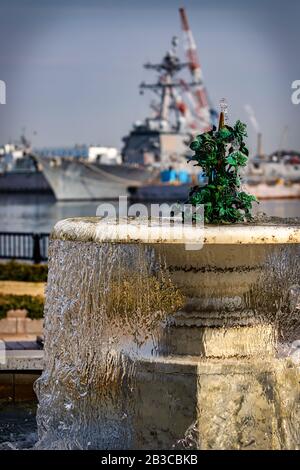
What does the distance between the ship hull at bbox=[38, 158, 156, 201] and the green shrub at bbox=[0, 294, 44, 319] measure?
288 feet

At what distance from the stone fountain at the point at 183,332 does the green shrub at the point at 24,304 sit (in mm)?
5364

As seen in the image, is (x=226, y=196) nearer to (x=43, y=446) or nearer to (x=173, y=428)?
(x=173, y=428)

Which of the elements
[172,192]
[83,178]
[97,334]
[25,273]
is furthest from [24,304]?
[83,178]

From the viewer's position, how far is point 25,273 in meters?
15.1

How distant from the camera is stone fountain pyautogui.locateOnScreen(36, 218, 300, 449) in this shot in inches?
252

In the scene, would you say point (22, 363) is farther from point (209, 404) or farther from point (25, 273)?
point (25, 273)

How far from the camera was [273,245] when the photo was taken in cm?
643

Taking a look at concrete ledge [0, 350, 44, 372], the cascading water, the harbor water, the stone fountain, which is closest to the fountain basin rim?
the stone fountain

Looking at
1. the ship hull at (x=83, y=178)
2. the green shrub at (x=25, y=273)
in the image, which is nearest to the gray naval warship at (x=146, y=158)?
the ship hull at (x=83, y=178)

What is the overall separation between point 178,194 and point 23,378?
90.9 m

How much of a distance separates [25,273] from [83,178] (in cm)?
8719

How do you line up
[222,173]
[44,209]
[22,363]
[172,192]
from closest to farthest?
[222,173] < [22,363] < [44,209] < [172,192]

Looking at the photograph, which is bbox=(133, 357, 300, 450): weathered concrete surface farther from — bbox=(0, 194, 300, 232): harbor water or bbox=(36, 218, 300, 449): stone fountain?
bbox=(0, 194, 300, 232): harbor water
